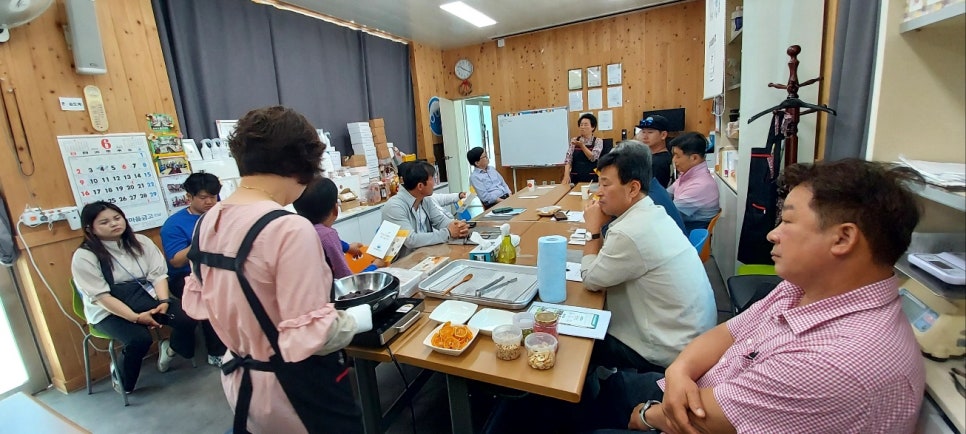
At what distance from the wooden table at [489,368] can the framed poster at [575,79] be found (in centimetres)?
539

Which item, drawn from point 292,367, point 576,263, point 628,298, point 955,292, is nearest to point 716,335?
point 628,298

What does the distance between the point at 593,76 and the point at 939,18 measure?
5.74m

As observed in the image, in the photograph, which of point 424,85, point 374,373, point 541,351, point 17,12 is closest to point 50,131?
point 17,12

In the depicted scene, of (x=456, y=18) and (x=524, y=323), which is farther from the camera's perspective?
(x=456, y=18)

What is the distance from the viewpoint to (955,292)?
2.31 ft

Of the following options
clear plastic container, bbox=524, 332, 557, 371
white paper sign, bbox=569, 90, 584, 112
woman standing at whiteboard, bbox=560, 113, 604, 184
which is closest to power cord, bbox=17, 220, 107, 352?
clear plastic container, bbox=524, 332, 557, 371

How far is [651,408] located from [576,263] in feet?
2.79

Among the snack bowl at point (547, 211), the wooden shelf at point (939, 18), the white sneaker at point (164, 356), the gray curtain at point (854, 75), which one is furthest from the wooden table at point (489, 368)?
the white sneaker at point (164, 356)

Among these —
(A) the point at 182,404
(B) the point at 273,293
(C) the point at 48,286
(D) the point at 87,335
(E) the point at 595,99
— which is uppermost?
(E) the point at 595,99

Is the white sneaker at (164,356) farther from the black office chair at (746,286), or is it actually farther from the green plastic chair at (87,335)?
the black office chair at (746,286)

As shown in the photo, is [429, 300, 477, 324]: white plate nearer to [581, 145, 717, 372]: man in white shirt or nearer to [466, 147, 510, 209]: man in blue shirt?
[581, 145, 717, 372]: man in white shirt

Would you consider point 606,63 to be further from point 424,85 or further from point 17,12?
point 17,12

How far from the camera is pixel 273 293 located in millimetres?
1010

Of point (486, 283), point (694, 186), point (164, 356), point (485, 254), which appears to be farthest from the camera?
point (694, 186)
